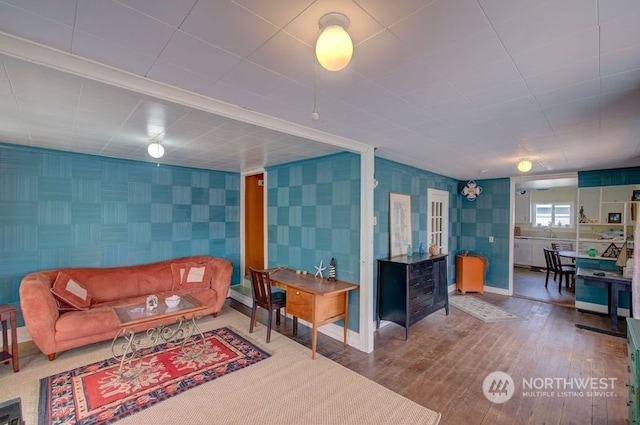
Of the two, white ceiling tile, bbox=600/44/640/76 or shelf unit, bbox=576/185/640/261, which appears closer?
white ceiling tile, bbox=600/44/640/76

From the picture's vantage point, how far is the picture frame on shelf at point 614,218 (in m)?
4.48

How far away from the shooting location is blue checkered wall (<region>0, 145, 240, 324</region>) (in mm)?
3520

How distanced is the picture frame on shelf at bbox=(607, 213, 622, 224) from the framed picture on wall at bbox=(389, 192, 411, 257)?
3.22m

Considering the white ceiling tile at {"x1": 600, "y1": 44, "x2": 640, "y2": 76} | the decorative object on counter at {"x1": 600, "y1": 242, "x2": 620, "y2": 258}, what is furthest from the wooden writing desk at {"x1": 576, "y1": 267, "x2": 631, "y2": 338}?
the white ceiling tile at {"x1": 600, "y1": 44, "x2": 640, "y2": 76}

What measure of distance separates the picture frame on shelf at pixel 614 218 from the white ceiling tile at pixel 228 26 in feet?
19.5

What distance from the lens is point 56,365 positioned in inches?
115

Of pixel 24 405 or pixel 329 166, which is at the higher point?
pixel 329 166

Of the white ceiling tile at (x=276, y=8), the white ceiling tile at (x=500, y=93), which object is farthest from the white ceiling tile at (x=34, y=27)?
the white ceiling tile at (x=500, y=93)

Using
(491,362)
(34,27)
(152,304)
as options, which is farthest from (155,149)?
(491,362)

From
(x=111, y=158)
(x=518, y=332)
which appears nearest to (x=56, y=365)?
(x=111, y=158)

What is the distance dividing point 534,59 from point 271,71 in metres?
1.44

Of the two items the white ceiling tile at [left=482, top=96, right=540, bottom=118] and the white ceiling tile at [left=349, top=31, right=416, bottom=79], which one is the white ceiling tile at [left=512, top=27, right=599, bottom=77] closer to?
the white ceiling tile at [left=482, top=96, right=540, bottom=118]

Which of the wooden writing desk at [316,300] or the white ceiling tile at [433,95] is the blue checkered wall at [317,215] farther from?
the white ceiling tile at [433,95]

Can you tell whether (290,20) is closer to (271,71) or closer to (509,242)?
(271,71)
